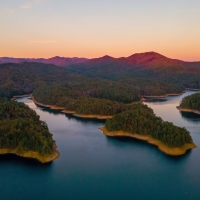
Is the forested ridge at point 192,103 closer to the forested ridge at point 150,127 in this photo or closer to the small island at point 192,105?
the small island at point 192,105

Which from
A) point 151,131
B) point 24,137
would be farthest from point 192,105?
point 24,137

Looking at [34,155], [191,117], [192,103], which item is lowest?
[34,155]

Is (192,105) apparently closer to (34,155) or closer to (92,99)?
(92,99)

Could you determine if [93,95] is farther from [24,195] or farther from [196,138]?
[24,195]

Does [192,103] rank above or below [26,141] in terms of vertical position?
above

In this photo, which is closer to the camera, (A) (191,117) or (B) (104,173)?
(B) (104,173)

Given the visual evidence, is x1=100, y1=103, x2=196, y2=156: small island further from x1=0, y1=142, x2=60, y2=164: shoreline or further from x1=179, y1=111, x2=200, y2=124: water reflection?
x1=179, y1=111, x2=200, y2=124: water reflection

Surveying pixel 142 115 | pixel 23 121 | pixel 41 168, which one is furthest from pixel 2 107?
pixel 142 115
